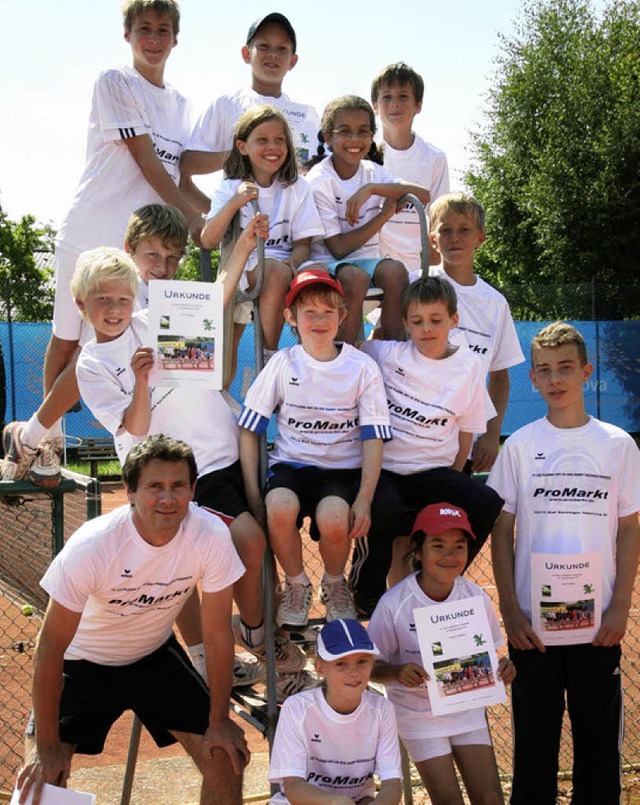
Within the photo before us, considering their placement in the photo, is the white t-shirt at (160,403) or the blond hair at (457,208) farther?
the blond hair at (457,208)

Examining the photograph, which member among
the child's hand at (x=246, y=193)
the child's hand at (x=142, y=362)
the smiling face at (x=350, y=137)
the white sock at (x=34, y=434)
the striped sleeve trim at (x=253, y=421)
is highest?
the smiling face at (x=350, y=137)

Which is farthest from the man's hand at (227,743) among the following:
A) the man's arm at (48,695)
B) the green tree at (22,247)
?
the green tree at (22,247)

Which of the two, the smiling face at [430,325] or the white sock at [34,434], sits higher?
the smiling face at [430,325]

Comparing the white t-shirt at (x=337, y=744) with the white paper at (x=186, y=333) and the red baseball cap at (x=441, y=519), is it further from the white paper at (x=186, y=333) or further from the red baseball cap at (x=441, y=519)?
the white paper at (x=186, y=333)

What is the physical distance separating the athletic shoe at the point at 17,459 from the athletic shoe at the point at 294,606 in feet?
6.09

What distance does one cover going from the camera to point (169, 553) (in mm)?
3852

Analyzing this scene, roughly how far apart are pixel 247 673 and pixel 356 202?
224 centimetres

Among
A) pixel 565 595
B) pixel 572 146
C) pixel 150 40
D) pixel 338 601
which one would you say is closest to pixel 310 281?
pixel 338 601

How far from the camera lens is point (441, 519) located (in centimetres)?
399

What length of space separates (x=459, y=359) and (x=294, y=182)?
1.11 metres

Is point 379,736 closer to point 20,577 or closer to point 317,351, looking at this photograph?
point 317,351

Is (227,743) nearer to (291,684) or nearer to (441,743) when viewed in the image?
(291,684)

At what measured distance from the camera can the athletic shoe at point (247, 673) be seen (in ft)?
14.9

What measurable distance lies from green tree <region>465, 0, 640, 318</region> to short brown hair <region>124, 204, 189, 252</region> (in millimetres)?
18702
